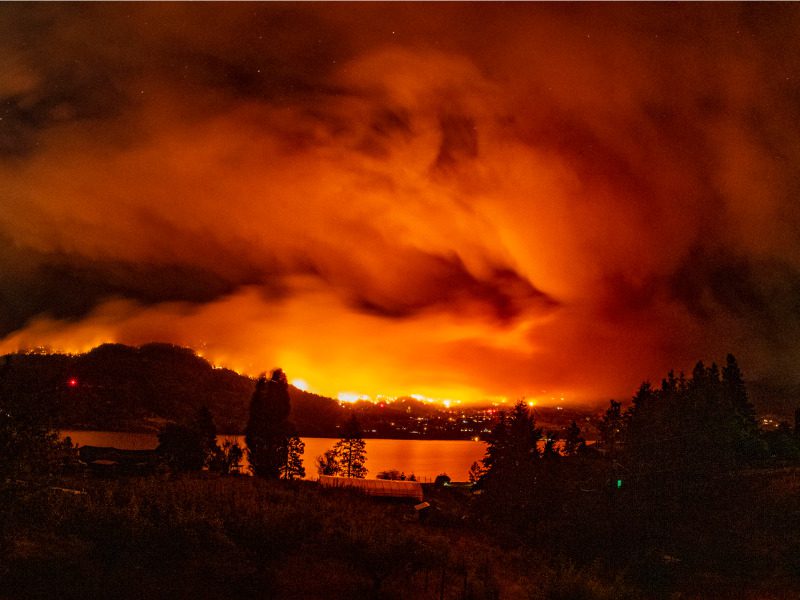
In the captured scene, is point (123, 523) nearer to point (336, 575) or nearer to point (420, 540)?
point (336, 575)

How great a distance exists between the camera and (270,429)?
66.6 m

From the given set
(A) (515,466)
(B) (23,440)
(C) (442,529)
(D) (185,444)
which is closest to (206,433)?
(D) (185,444)

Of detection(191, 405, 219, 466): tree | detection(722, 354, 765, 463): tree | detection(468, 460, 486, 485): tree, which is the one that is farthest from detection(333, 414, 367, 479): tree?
detection(722, 354, 765, 463): tree

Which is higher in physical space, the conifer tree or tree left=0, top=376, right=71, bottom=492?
tree left=0, top=376, right=71, bottom=492

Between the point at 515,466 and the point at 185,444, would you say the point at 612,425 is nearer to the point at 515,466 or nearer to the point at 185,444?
the point at 515,466

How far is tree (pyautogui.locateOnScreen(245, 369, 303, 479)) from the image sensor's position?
2564 inches

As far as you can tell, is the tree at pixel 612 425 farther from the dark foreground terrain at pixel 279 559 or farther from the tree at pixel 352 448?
the dark foreground terrain at pixel 279 559

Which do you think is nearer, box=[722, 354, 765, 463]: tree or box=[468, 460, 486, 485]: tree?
box=[722, 354, 765, 463]: tree

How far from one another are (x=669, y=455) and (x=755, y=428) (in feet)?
104

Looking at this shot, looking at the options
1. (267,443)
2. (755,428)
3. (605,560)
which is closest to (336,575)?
(605,560)

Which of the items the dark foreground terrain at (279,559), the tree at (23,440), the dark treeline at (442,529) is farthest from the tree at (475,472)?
the tree at (23,440)

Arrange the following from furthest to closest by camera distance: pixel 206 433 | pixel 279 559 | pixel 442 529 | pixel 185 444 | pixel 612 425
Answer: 1. pixel 612 425
2. pixel 206 433
3. pixel 185 444
4. pixel 442 529
5. pixel 279 559

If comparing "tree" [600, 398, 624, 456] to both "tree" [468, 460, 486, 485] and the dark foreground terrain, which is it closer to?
"tree" [468, 460, 486, 485]

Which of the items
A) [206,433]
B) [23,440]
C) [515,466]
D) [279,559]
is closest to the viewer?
[23,440]
